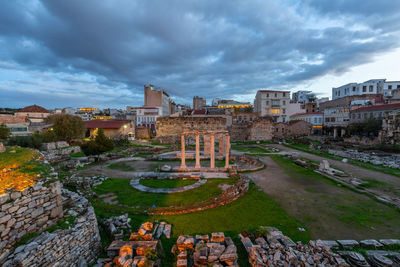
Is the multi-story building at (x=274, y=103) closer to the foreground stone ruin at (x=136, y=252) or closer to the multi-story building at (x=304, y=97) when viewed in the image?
the multi-story building at (x=304, y=97)

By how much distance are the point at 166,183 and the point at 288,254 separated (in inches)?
363

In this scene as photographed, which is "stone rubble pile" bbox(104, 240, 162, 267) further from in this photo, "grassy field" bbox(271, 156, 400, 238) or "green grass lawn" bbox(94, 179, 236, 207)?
"grassy field" bbox(271, 156, 400, 238)

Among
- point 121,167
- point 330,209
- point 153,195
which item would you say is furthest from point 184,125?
point 330,209

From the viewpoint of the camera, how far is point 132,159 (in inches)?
834

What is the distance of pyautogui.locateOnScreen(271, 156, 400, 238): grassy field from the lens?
7195 mm

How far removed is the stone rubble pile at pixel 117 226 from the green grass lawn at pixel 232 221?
414 mm

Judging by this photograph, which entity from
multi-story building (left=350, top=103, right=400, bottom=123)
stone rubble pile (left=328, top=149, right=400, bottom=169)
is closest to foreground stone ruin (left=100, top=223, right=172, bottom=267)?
stone rubble pile (left=328, top=149, right=400, bottom=169)

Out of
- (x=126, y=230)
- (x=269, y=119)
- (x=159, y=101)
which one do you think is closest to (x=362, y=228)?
(x=126, y=230)

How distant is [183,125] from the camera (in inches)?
1539

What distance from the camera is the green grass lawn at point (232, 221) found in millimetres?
6802

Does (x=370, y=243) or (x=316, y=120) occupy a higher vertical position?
(x=316, y=120)

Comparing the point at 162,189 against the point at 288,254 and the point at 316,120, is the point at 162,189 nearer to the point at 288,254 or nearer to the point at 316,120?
the point at 288,254

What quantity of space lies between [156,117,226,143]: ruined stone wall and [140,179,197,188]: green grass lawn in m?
24.6

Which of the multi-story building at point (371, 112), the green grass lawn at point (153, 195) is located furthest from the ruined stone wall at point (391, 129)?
the green grass lawn at point (153, 195)
